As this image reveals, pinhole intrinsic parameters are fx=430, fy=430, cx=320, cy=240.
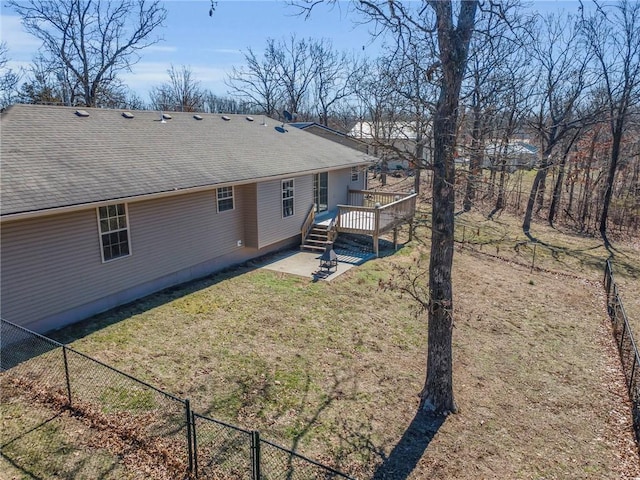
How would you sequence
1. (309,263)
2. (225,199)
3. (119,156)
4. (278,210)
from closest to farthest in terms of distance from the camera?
(119,156)
(225,199)
(309,263)
(278,210)

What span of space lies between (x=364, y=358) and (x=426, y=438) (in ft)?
7.99

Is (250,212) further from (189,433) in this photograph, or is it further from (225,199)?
(189,433)

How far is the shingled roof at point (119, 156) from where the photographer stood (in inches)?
345

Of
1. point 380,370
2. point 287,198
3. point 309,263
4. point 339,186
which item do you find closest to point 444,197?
point 380,370

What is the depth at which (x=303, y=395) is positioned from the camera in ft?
24.5

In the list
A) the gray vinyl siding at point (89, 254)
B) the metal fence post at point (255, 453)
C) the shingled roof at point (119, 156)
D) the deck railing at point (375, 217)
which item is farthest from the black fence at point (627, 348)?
the gray vinyl siding at point (89, 254)

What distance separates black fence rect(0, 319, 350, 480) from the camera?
5539 mm

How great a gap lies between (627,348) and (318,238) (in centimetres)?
1021

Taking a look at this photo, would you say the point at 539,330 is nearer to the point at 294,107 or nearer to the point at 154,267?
the point at 154,267

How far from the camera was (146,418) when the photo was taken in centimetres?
641

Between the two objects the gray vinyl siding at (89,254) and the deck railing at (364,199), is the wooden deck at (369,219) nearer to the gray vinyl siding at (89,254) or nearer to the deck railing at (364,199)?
the deck railing at (364,199)

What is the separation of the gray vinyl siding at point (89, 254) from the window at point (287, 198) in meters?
2.84

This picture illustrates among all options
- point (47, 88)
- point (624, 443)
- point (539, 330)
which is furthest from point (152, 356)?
point (47, 88)

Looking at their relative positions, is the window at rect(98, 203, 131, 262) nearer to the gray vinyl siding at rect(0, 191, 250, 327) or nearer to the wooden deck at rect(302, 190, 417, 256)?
the gray vinyl siding at rect(0, 191, 250, 327)
